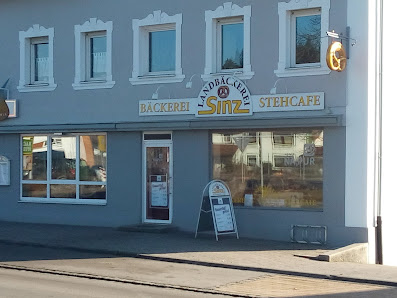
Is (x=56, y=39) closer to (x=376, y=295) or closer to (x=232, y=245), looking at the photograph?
(x=232, y=245)

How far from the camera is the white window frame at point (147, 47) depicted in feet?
59.2

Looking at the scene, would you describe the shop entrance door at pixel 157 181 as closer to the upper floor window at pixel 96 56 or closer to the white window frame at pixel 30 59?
the upper floor window at pixel 96 56

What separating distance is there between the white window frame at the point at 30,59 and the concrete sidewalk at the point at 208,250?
13.3 ft

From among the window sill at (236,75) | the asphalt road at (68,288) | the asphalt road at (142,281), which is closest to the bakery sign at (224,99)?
the window sill at (236,75)

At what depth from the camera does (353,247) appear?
14.9 meters

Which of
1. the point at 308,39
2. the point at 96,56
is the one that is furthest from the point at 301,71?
the point at 96,56

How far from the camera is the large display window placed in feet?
53.8

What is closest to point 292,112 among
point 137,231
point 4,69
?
point 137,231

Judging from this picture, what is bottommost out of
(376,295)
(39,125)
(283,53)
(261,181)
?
(376,295)

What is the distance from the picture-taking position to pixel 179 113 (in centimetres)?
1794

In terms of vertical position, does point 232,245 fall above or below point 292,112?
below

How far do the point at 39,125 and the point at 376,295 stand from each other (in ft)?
39.2

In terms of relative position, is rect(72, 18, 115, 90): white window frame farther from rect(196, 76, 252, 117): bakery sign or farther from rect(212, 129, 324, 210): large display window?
rect(212, 129, 324, 210): large display window

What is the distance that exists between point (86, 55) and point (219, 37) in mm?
4154
